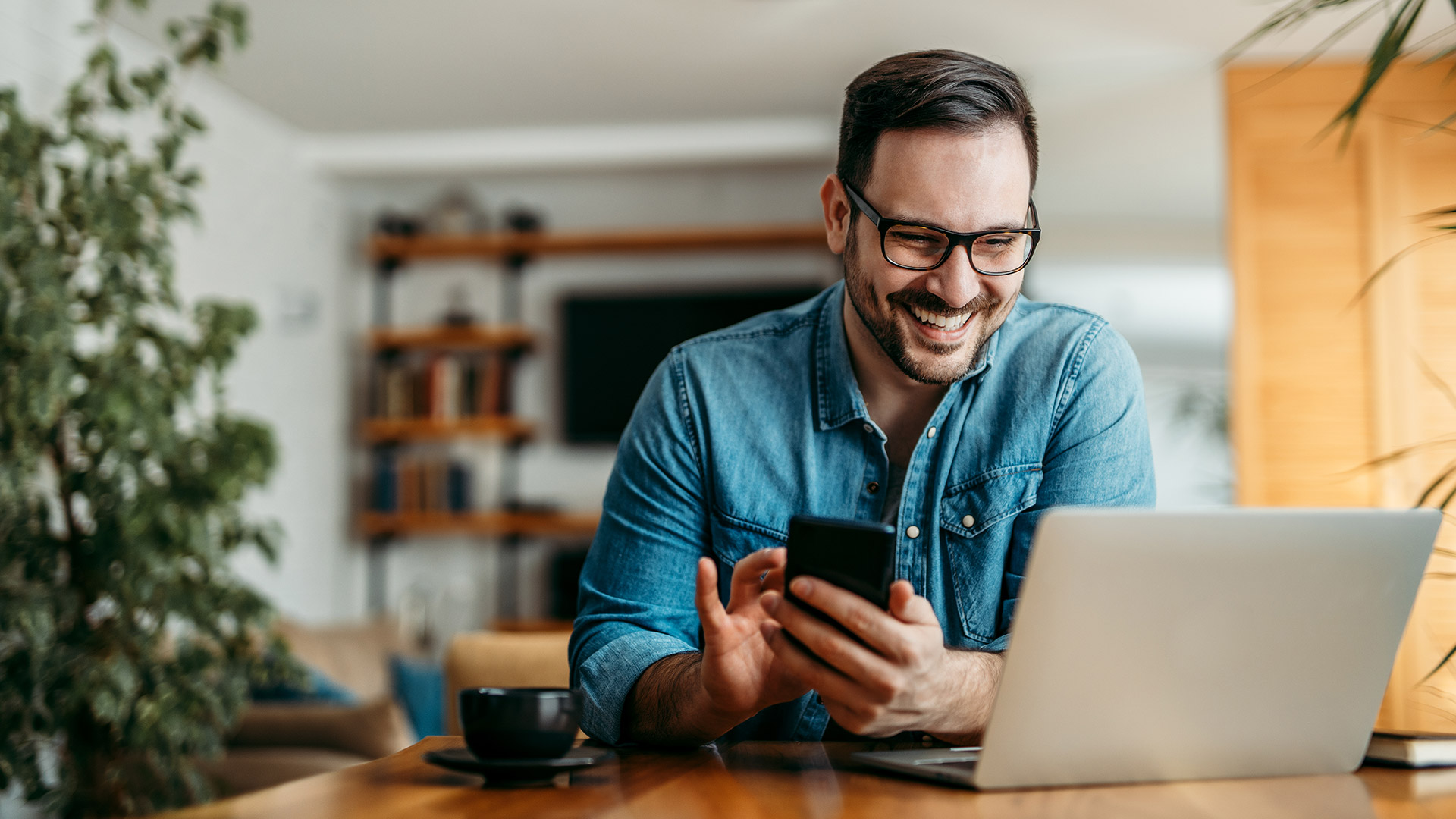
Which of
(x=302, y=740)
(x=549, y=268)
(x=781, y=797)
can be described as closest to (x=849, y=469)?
(x=781, y=797)

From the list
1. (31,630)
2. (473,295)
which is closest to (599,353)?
(473,295)

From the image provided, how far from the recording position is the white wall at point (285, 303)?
457 cm

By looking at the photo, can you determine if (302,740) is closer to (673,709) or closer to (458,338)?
(673,709)

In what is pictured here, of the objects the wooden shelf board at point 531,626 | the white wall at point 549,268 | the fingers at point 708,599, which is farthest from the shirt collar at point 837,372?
the white wall at point 549,268

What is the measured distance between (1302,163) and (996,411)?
10.5 feet

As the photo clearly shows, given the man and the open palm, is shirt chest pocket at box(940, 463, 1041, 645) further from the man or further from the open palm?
the open palm

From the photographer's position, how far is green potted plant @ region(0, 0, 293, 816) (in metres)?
2.36

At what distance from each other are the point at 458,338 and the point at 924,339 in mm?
4486

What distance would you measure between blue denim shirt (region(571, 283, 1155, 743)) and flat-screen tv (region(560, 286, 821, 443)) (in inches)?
162

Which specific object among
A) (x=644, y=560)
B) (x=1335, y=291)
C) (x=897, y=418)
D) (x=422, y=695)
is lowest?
(x=422, y=695)

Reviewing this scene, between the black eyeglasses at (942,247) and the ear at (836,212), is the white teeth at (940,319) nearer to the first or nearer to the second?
the black eyeglasses at (942,247)

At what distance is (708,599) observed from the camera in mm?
888

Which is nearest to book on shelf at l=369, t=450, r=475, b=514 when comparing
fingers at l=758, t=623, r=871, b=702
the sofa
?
the sofa

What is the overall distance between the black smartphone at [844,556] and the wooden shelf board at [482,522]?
4.43m
